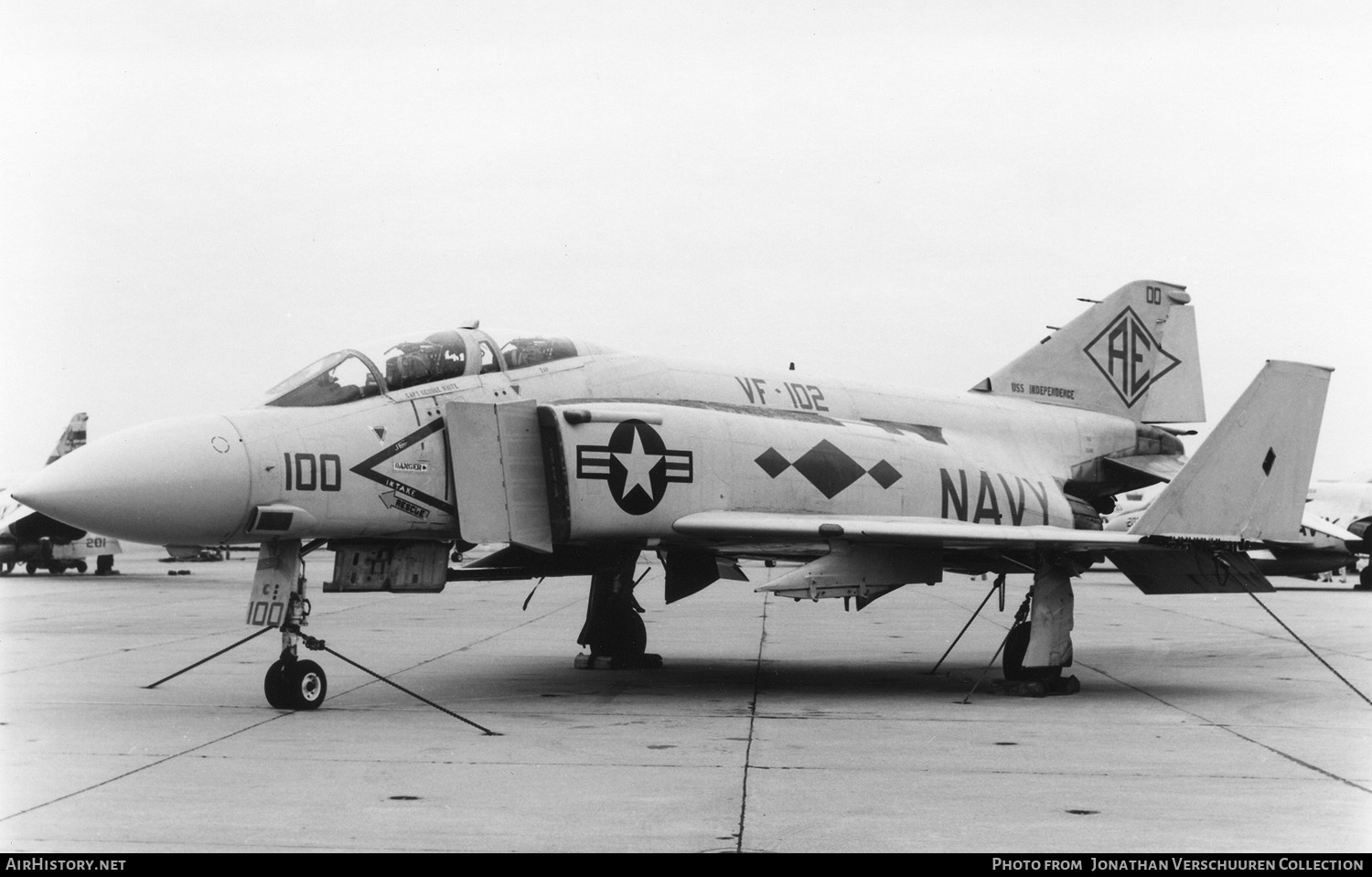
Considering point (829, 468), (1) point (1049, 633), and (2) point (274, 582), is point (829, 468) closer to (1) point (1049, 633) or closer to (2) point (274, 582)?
(1) point (1049, 633)

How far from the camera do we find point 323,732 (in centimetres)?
839

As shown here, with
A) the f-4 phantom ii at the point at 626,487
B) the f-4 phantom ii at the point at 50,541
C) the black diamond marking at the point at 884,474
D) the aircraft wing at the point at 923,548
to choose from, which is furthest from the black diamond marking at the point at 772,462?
the f-4 phantom ii at the point at 50,541

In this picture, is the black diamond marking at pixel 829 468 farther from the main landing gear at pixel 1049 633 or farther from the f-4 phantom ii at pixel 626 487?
the main landing gear at pixel 1049 633

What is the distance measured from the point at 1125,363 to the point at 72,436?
30072mm

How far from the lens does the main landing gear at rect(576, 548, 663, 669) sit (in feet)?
42.3

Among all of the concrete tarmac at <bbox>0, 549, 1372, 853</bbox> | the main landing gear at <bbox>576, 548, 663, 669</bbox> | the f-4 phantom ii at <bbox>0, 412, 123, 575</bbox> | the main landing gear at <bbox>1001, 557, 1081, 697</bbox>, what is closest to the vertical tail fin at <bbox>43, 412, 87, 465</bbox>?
the f-4 phantom ii at <bbox>0, 412, 123, 575</bbox>

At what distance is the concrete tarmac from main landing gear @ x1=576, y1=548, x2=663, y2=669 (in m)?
0.29

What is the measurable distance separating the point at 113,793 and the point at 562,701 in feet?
14.4

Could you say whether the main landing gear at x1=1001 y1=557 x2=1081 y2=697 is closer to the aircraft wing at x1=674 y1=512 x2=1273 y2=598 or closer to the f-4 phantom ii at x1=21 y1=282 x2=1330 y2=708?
the f-4 phantom ii at x1=21 y1=282 x2=1330 y2=708

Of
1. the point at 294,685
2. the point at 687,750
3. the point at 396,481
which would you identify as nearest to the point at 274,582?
the point at 294,685

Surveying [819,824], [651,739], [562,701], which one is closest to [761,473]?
[562,701]

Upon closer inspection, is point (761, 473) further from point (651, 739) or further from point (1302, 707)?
point (1302, 707)
